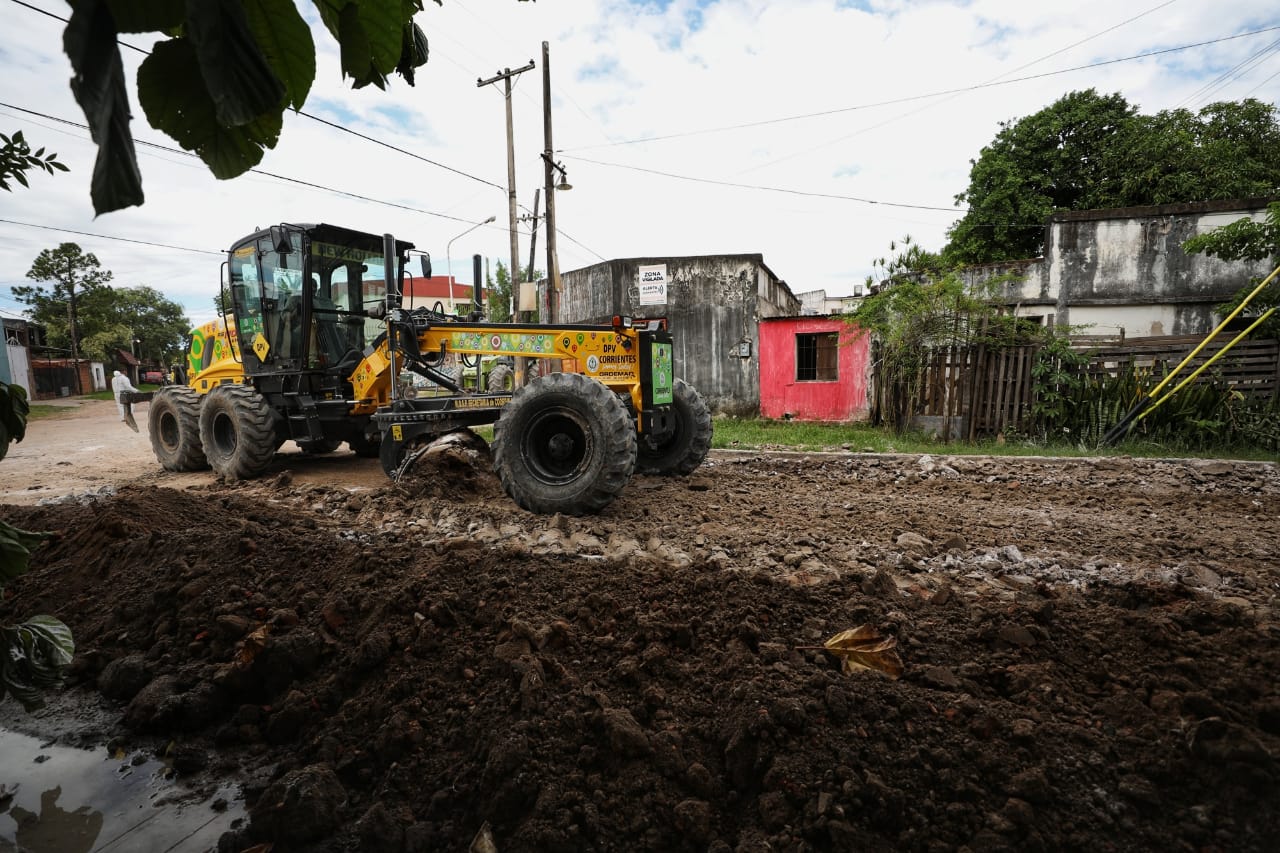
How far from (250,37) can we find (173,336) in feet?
185

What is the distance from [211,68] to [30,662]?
1689mm

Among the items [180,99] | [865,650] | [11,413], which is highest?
[180,99]

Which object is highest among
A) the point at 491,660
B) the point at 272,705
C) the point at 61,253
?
the point at 61,253

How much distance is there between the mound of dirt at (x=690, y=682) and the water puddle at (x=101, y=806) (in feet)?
0.39

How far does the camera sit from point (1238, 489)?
20.0 ft

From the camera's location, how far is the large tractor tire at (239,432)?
7.36 m

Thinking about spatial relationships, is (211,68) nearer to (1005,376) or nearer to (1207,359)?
(1005,376)

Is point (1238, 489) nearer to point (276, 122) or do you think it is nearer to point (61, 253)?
point (276, 122)

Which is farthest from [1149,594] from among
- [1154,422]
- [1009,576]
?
[1154,422]

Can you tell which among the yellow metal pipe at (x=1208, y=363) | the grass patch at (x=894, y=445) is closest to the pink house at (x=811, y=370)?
the grass patch at (x=894, y=445)

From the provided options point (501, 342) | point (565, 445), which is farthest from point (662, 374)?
point (501, 342)

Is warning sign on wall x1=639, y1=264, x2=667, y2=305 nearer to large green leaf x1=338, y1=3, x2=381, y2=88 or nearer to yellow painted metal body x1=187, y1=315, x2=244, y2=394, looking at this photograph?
yellow painted metal body x1=187, y1=315, x2=244, y2=394

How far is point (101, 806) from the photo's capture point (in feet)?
7.22

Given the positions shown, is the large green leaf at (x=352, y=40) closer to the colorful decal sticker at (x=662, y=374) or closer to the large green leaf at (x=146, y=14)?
the large green leaf at (x=146, y=14)
